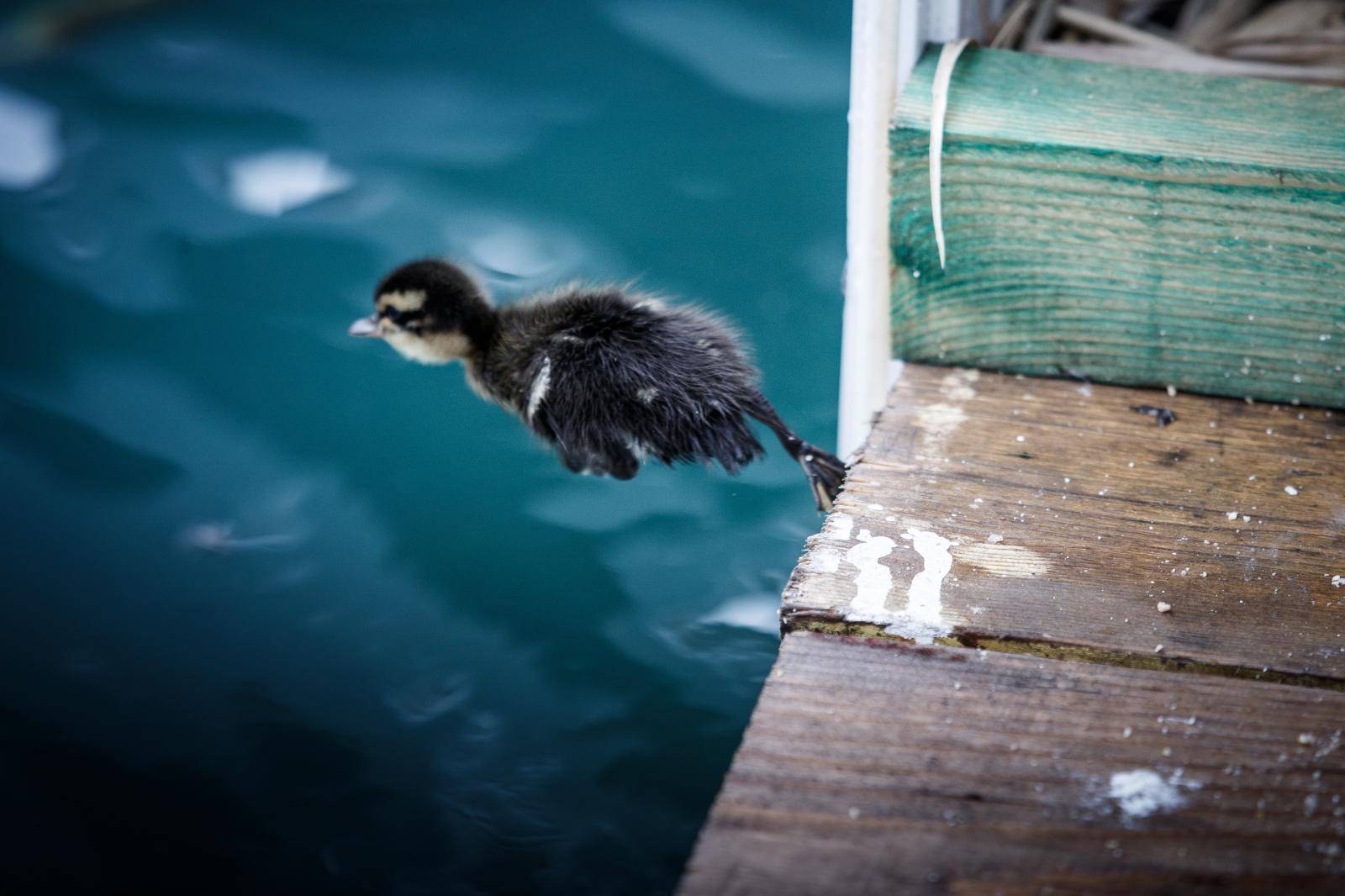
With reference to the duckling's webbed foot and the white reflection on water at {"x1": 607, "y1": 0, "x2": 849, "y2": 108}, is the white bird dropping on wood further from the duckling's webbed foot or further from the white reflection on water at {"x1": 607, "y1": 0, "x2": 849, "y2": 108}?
the white reflection on water at {"x1": 607, "y1": 0, "x2": 849, "y2": 108}

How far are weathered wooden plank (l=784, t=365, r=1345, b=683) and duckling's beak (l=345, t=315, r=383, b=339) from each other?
56.5 inches

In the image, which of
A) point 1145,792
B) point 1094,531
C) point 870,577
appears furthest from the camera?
point 1094,531

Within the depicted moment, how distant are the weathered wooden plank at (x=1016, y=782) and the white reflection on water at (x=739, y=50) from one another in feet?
7.33

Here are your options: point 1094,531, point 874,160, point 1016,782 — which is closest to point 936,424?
point 1094,531

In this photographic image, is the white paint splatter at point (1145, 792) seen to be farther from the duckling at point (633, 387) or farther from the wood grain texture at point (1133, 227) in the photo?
the duckling at point (633, 387)

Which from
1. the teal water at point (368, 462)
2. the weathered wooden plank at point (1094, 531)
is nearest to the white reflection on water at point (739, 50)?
the teal water at point (368, 462)

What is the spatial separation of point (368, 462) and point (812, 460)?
4.31ft

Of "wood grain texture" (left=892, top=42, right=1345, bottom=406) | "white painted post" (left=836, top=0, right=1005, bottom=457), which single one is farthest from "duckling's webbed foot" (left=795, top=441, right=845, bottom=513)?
"wood grain texture" (left=892, top=42, right=1345, bottom=406)

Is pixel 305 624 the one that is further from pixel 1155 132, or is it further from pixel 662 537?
pixel 1155 132

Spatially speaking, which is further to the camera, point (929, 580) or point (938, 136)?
point (938, 136)

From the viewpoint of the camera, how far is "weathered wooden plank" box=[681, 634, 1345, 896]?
0.91 m

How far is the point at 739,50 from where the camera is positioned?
3.13 metres

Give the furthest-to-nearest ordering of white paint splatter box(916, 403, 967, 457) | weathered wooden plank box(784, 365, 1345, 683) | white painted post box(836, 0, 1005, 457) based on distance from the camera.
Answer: white painted post box(836, 0, 1005, 457) → white paint splatter box(916, 403, 967, 457) → weathered wooden plank box(784, 365, 1345, 683)

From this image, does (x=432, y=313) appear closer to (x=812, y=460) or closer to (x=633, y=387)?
(x=633, y=387)
